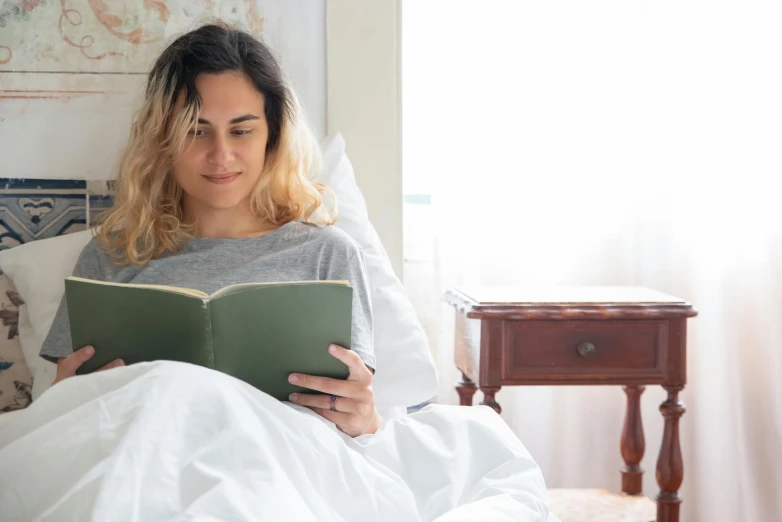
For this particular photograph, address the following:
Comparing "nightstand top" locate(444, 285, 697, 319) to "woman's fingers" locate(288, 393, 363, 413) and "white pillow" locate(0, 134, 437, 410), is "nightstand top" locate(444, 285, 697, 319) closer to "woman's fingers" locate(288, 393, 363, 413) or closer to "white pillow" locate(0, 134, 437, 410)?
"white pillow" locate(0, 134, 437, 410)

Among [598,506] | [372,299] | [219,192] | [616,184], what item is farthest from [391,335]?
[616,184]

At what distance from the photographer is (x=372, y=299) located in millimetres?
1406

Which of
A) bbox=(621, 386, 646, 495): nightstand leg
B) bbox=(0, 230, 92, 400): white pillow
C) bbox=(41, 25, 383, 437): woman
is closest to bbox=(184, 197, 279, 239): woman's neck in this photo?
bbox=(41, 25, 383, 437): woman

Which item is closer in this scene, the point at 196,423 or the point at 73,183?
the point at 196,423

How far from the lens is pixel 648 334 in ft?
5.15

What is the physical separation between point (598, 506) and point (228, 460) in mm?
1217

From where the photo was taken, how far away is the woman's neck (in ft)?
4.53

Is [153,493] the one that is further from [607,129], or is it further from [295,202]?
[607,129]

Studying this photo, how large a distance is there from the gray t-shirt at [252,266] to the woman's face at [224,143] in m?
0.09

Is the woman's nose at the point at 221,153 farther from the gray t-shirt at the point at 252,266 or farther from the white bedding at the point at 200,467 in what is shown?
the white bedding at the point at 200,467

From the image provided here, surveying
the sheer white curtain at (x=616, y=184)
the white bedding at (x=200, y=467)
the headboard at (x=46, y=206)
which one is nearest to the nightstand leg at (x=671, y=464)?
the sheer white curtain at (x=616, y=184)

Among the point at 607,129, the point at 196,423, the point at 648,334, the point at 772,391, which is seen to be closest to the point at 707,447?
the point at 772,391

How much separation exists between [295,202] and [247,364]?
0.43 m

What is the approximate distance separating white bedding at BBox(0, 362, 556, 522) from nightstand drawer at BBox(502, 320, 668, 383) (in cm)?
52
